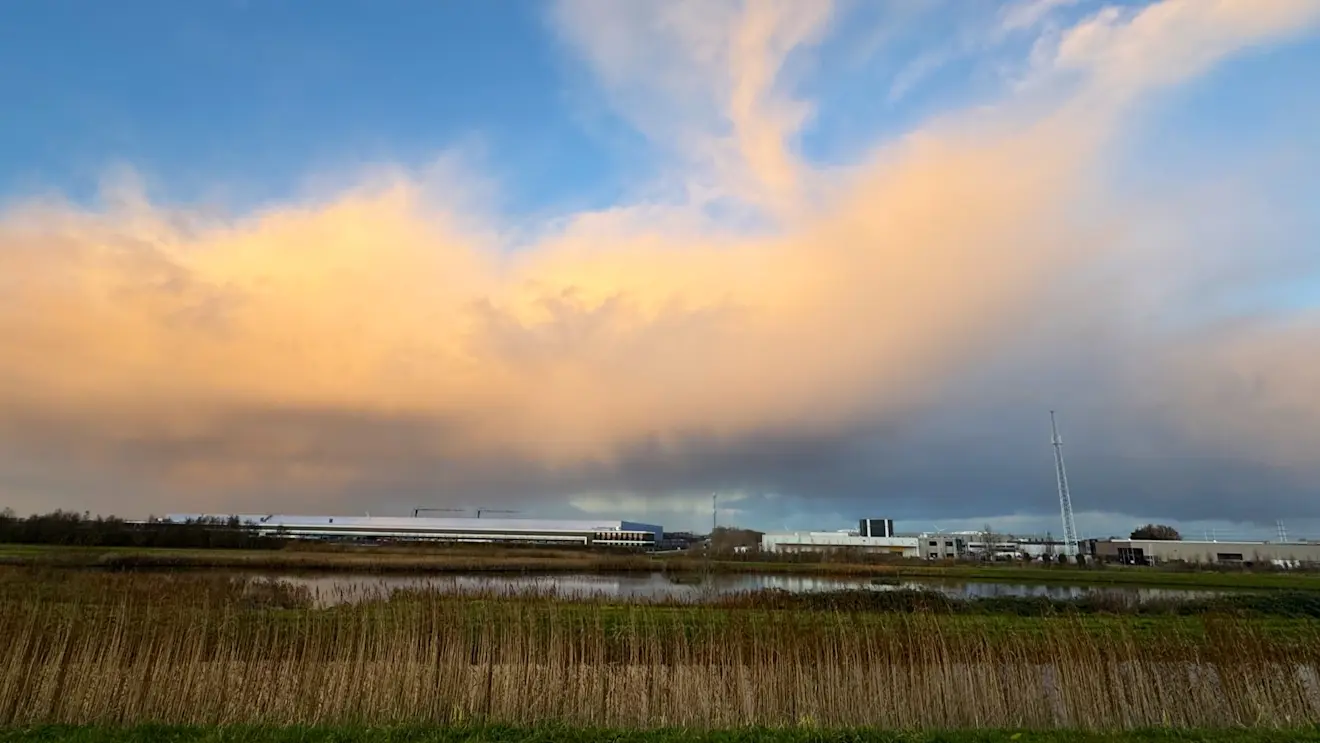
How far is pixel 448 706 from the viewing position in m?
12.8

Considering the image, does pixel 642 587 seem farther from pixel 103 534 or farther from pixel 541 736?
pixel 103 534

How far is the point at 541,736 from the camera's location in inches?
418

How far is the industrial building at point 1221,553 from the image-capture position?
4702 inches

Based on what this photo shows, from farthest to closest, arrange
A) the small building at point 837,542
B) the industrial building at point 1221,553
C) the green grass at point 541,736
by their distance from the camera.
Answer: the small building at point 837,542 → the industrial building at point 1221,553 → the green grass at point 541,736

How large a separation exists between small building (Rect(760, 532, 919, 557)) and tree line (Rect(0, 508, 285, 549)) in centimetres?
9738

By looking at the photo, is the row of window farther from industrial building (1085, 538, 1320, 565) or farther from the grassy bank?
industrial building (1085, 538, 1320, 565)

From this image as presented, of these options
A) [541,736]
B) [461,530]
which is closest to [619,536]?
[461,530]

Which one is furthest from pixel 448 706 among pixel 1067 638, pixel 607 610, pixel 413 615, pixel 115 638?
pixel 607 610

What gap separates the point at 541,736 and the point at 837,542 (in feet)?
524

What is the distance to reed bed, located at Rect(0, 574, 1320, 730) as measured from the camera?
1232 cm

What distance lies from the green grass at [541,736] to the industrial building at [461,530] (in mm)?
143474

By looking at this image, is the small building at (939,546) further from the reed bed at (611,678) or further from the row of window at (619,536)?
the reed bed at (611,678)

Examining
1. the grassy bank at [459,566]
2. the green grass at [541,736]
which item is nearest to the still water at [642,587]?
the grassy bank at [459,566]

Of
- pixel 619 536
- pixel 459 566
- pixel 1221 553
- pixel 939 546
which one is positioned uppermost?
pixel 619 536
